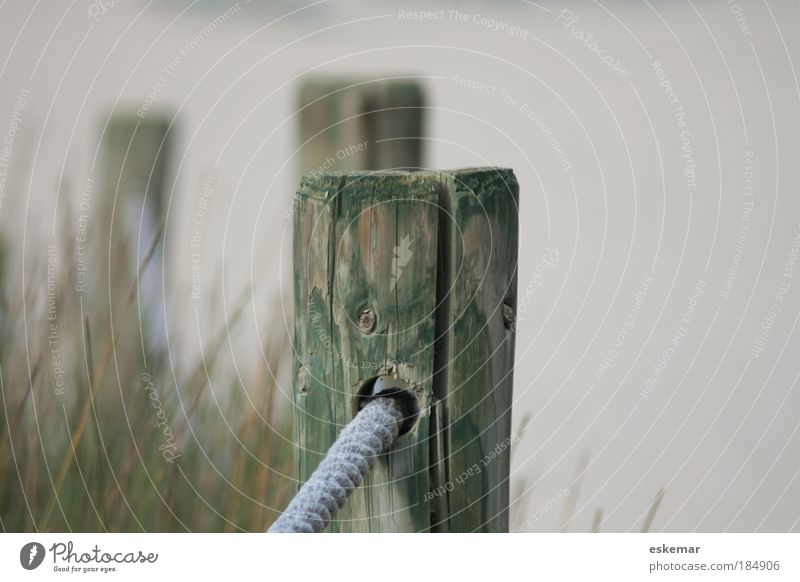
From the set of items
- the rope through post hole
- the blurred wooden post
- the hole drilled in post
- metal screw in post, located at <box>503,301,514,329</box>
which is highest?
the blurred wooden post

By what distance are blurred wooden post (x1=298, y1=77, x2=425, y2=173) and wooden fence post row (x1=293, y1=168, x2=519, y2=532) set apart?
109 cm

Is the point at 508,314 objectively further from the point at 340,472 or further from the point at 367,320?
the point at 340,472

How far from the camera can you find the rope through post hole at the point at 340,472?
1.09 meters

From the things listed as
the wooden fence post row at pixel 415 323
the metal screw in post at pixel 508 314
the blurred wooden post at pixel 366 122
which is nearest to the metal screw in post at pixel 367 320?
the wooden fence post row at pixel 415 323

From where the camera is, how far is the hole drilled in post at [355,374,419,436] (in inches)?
46.3

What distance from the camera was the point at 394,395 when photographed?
1.19 m

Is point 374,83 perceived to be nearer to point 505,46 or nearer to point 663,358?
point 505,46

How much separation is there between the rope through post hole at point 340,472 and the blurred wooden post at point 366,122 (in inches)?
46.4

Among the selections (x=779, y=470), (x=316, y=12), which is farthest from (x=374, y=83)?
(x=779, y=470)

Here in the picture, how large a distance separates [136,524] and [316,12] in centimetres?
104

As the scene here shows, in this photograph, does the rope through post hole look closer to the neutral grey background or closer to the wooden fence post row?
the wooden fence post row

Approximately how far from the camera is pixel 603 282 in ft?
9.10

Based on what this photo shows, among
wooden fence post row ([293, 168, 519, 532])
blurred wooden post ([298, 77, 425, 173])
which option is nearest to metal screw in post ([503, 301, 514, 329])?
wooden fence post row ([293, 168, 519, 532])

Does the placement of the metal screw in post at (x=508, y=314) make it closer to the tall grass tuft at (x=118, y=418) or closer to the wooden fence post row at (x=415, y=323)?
the wooden fence post row at (x=415, y=323)
